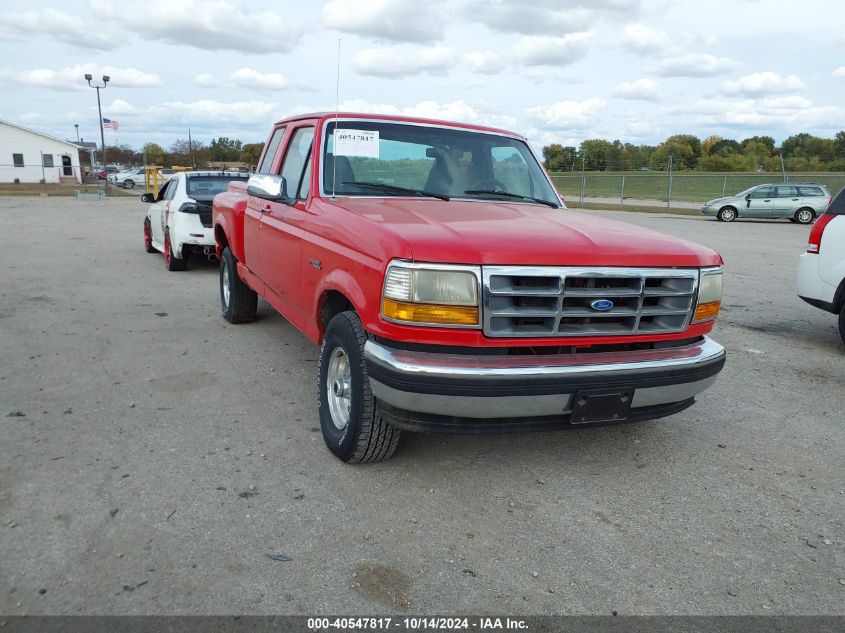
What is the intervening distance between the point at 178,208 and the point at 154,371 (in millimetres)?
4745

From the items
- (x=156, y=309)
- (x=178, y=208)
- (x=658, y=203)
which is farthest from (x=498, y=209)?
(x=658, y=203)

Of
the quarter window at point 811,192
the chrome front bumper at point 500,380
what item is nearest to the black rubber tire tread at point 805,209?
the quarter window at point 811,192

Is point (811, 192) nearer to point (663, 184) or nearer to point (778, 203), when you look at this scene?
point (778, 203)

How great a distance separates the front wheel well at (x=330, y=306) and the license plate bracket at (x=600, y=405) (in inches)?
54.9

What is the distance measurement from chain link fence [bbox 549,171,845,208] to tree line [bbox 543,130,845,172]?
Result: 47.7 inches

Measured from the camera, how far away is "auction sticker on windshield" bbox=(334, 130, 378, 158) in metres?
4.28

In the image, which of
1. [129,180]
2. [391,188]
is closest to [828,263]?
[391,188]

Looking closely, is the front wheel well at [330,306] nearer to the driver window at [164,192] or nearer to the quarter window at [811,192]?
the driver window at [164,192]

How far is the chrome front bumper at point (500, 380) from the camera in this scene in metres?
2.92

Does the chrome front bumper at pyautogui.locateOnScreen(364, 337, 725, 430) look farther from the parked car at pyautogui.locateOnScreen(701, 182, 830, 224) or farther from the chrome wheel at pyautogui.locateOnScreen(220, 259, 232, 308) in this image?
the parked car at pyautogui.locateOnScreen(701, 182, 830, 224)

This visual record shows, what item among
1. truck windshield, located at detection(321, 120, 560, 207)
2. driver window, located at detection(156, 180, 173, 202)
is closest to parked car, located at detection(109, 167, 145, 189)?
driver window, located at detection(156, 180, 173, 202)

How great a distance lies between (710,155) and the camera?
60969 mm

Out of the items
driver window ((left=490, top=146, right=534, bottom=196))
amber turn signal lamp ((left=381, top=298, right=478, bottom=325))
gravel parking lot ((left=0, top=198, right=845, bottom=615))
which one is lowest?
gravel parking lot ((left=0, top=198, right=845, bottom=615))

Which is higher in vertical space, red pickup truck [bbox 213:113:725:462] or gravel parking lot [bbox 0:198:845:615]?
red pickup truck [bbox 213:113:725:462]
